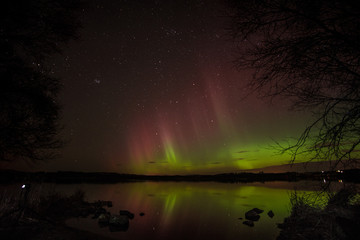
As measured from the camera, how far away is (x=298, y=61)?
4449 mm

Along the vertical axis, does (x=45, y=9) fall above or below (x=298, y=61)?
above

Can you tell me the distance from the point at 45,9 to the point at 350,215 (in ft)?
38.6

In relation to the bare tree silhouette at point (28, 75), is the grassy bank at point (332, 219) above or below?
below

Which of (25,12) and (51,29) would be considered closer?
(25,12)

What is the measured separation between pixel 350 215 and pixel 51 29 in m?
11.5

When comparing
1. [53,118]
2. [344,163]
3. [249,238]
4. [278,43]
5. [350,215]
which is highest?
[53,118]

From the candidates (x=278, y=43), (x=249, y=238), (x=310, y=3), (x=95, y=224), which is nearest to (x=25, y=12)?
(x=278, y=43)

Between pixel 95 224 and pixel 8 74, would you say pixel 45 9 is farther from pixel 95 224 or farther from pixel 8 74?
pixel 95 224

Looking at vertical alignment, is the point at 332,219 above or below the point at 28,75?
below

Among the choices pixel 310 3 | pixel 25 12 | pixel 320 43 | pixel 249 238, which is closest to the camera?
pixel 310 3

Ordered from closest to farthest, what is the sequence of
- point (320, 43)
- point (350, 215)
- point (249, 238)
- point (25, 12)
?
point (320, 43) → point (25, 12) → point (350, 215) → point (249, 238)

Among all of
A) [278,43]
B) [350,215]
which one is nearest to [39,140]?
[278,43]

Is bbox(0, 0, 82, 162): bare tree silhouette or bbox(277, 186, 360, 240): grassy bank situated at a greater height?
bbox(0, 0, 82, 162): bare tree silhouette

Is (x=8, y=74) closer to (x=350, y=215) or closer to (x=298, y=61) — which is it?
(x=298, y=61)
